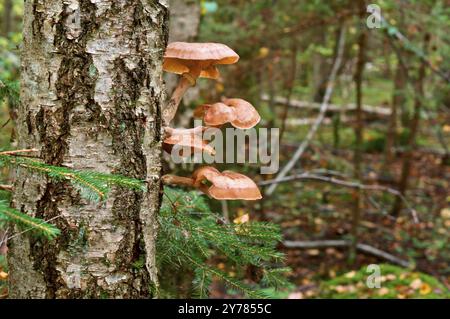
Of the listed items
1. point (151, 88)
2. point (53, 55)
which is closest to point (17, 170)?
point (53, 55)

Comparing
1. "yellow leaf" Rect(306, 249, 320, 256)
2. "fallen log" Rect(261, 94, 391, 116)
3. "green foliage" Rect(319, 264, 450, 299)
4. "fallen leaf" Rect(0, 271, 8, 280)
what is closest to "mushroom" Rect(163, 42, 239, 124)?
"fallen leaf" Rect(0, 271, 8, 280)

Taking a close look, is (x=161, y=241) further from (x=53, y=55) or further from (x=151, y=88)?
(x=53, y=55)

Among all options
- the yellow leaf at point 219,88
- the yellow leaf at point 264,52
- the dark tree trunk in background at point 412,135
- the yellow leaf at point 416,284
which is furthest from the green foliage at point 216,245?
the dark tree trunk in background at point 412,135

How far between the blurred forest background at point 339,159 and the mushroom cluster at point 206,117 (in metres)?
0.54

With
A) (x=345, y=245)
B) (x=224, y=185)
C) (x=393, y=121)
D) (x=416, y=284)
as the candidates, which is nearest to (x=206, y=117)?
(x=224, y=185)

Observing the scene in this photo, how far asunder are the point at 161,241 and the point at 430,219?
8.76 metres

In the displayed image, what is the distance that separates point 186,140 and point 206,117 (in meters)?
0.14

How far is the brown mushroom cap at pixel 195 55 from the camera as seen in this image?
6.42 ft

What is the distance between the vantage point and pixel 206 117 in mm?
2062

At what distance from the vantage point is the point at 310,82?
19.3 metres

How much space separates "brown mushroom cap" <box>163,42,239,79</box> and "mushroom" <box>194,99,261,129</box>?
0.58 feet

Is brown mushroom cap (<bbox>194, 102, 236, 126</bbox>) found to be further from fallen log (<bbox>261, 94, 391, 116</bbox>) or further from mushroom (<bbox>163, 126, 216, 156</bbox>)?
fallen log (<bbox>261, 94, 391, 116</bbox>)

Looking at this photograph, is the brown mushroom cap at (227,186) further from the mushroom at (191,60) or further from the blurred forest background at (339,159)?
the blurred forest background at (339,159)

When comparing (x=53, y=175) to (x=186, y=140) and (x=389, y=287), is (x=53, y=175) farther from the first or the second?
(x=389, y=287)
